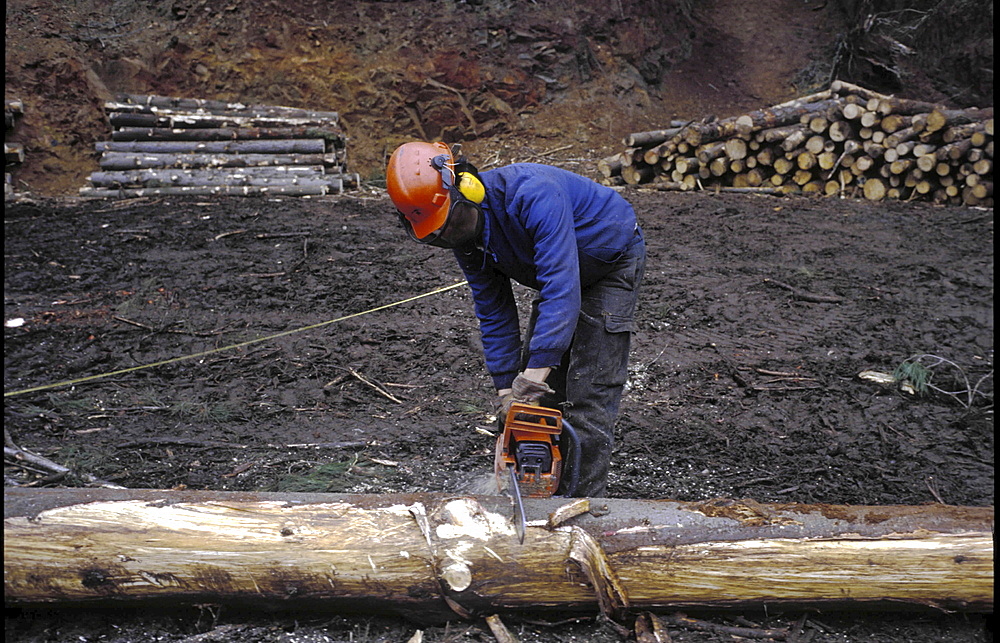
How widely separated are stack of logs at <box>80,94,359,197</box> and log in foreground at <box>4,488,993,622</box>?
25.4ft

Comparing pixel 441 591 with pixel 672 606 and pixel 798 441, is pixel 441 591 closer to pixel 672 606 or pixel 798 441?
pixel 672 606

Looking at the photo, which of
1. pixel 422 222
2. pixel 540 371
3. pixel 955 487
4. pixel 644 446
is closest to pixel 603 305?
pixel 540 371

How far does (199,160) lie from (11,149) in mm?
2731

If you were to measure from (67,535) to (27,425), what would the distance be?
221cm

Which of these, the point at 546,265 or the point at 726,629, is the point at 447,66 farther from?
the point at 726,629

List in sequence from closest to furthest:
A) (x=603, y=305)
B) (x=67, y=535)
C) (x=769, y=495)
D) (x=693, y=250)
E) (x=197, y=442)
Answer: (x=67, y=535) < (x=603, y=305) < (x=769, y=495) < (x=197, y=442) < (x=693, y=250)

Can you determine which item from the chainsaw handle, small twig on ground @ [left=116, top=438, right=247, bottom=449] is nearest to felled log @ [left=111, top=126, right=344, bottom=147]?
small twig on ground @ [left=116, top=438, right=247, bottom=449]

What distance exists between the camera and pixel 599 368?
336 centimetres

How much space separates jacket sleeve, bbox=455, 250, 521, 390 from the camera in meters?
3.40

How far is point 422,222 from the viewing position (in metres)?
2.96

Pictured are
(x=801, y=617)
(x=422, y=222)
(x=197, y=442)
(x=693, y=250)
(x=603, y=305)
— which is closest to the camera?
(x=801, y=617)

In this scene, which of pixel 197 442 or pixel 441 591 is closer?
pixel 441 591

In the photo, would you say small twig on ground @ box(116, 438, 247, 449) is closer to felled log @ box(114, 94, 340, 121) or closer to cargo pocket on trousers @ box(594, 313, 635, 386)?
cargo pocket on trousers @ box(594, 313, 635, 386)

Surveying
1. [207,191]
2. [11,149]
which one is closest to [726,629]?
[207,191]
